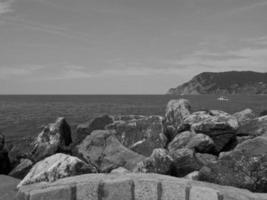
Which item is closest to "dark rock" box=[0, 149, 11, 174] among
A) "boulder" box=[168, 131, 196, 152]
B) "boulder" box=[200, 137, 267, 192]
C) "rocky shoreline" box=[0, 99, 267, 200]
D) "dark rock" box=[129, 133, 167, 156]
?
"rocky shoreline" box=[0, 99, 267, 200]

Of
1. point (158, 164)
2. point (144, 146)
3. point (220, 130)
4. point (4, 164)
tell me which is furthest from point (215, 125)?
point (4, 164)

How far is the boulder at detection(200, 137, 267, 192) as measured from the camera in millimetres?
8242

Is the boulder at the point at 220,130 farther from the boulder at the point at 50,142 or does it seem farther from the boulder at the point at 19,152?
the boulder at the point at 19,152

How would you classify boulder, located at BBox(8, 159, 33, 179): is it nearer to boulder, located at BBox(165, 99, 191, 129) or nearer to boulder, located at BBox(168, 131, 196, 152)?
boulder, located at BBox(168, 131, 196, 152)

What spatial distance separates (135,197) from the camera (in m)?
6.34

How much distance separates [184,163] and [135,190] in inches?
231

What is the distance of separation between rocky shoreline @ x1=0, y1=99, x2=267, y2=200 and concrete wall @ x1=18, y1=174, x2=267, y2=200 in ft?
1.75

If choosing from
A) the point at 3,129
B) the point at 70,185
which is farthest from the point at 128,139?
the point at 3,129

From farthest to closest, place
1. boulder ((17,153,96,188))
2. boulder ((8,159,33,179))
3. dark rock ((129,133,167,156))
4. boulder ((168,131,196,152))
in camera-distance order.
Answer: dark rock ((129,133,167,156)) < boulder ((168,131,196,152)) < boulder ((8,159,33,179)) < boulder ((17,153,96,188))

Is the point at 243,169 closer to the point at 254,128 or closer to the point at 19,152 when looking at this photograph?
the point at 254,128

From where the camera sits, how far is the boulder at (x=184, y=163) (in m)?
11.7

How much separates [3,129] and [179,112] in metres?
17.7

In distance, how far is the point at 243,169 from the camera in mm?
8406

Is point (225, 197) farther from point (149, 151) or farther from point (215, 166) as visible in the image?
point (149, 151)
